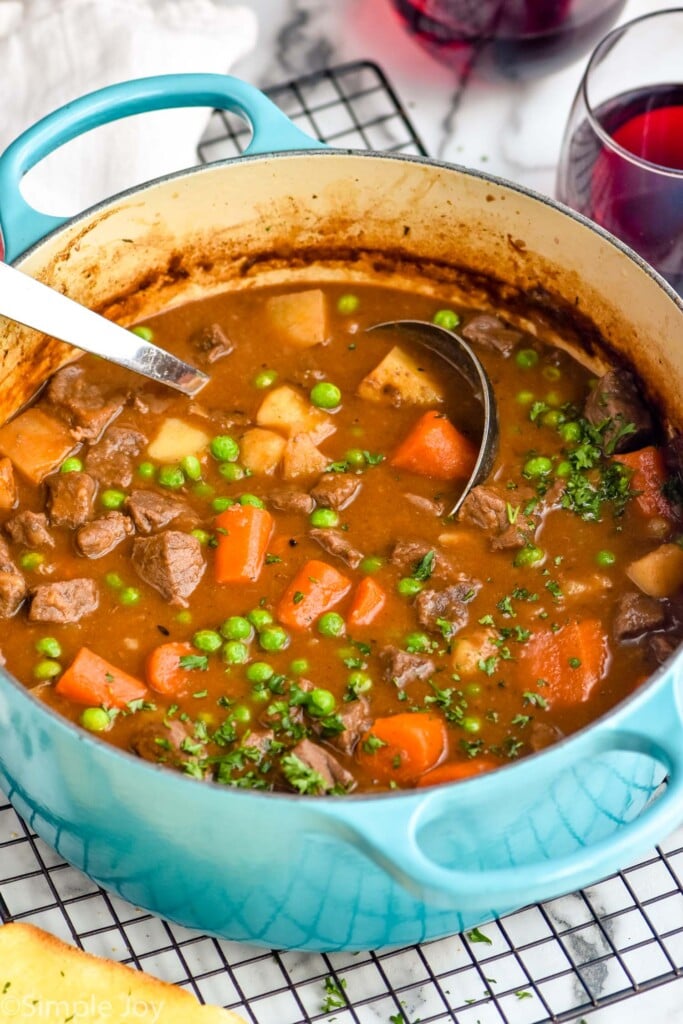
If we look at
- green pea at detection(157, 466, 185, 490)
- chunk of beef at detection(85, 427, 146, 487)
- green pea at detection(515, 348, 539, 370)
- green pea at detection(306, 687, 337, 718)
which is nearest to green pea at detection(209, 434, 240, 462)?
green pea at detection(157, 466, 185, 490)

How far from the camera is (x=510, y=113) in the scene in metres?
5.36

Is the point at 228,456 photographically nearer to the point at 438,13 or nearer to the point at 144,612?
the point at 144,612

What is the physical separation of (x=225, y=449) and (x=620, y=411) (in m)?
1.24

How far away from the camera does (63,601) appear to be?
382 cm

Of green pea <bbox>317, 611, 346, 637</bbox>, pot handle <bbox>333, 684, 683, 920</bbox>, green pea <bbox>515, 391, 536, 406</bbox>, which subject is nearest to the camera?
pot handle <bbox>333, 684, 683, 920</bbox>

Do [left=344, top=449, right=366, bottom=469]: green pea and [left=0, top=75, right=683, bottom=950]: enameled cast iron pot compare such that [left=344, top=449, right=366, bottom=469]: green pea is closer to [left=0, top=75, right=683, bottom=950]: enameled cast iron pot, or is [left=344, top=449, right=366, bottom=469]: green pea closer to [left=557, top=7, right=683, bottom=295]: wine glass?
[left=0, top=75, right=683, bottom=950]: enameled cast iron pot

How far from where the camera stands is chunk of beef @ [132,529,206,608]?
385 cm

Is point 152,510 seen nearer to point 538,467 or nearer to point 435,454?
point 435,454

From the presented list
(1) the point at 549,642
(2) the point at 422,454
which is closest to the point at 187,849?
(1) the point at 549,642

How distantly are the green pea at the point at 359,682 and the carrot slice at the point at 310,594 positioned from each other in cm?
21

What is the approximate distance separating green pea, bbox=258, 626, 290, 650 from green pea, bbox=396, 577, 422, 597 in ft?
1.18

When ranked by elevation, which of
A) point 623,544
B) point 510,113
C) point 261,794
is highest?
point 261,794

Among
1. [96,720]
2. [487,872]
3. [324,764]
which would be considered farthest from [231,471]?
[487,872]

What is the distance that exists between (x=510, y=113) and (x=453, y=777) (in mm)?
2952
